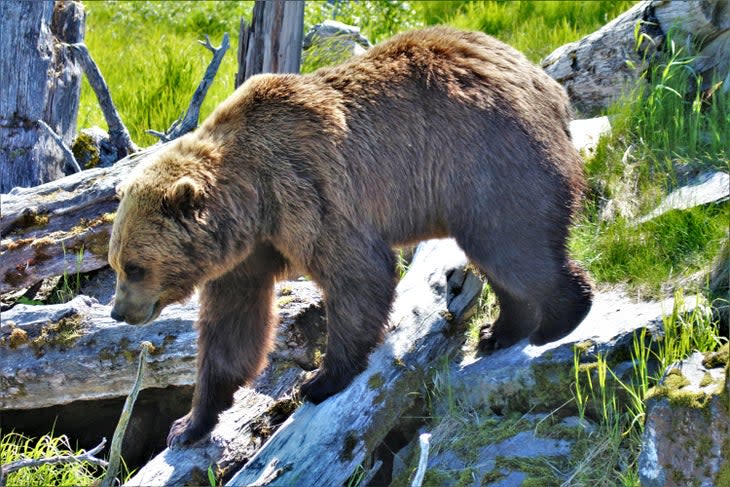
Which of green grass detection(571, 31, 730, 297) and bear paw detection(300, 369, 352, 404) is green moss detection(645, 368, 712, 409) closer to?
green grass detection(571, 31, 730, 297)

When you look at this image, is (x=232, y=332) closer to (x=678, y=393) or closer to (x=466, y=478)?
(x=466, y=478)

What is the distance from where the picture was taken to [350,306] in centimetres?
493

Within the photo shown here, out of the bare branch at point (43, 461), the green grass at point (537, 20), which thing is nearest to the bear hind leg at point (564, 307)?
the bare branch at point (43, 461)

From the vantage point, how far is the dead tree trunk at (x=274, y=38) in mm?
7582

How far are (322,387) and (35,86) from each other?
355 centimetres

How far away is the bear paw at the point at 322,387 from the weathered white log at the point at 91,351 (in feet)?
2.04

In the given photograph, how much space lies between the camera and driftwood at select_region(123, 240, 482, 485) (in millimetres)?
4668

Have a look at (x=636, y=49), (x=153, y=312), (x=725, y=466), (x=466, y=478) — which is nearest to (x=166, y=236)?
(x=153, y=312)

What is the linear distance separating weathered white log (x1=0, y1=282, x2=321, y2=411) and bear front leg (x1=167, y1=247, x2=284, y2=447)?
303 mm

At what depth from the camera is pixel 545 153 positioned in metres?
5.13

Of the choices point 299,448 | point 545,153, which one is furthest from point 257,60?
point 299,448

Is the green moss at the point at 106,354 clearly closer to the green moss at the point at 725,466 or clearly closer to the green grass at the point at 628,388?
the green grass at the point at 628,388

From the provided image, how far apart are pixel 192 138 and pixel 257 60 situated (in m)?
2.65

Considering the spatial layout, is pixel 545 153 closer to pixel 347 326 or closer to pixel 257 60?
pixel 347 326
